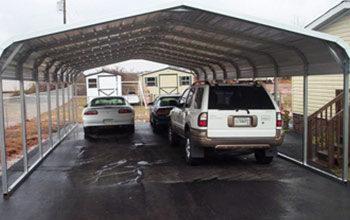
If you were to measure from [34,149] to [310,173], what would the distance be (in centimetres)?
764

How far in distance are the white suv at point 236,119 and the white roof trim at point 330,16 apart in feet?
16.0

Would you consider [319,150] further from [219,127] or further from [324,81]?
[324,81]

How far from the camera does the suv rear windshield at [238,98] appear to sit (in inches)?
304

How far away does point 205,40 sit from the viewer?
10.1 m

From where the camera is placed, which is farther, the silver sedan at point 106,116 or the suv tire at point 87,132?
the suv tire at point 87,132

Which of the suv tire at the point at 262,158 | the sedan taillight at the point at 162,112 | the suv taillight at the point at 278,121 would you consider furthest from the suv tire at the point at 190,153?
the sedan taillight at the point at 162,112

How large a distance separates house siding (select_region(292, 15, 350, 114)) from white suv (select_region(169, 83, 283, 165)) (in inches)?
205

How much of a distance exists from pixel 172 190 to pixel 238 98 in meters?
2.44

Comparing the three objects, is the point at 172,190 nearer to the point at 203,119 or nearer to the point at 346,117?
the point at 203,119

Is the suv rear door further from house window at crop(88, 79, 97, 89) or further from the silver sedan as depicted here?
house window at crop(88, 79, 97, 89)

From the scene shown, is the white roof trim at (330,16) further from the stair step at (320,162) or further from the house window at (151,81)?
the house window at (151,81)

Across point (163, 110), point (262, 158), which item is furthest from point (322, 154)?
point (163, 110)

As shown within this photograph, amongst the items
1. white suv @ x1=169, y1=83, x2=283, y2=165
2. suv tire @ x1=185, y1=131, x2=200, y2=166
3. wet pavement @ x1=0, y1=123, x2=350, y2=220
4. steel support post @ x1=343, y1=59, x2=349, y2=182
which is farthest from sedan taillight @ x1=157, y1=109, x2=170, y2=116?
steel support post @ x1=343, y1=59, x2=349, y2=182

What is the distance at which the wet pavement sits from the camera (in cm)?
539
